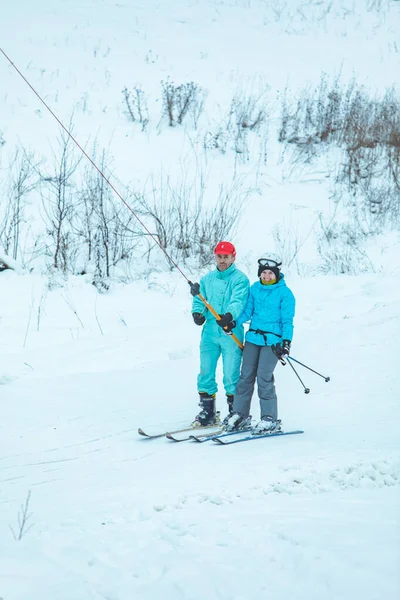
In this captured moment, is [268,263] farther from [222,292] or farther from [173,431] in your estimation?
[173,431]

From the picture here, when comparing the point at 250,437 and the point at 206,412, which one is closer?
the point at 250,437

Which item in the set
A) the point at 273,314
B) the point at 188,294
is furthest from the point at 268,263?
the point at 188,294

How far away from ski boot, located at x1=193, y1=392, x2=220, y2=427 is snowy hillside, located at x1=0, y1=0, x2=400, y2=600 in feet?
1.26

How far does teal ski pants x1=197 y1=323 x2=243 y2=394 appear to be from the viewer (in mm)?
5891

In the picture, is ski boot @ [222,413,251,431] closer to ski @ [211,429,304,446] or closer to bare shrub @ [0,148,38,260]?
ski @ [211,429,304,446]

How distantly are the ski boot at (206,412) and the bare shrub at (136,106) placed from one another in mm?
10490

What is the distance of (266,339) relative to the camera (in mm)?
5625

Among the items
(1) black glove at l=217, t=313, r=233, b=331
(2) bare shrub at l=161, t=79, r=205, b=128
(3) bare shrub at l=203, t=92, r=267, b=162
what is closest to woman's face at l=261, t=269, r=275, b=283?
(1) black glove at l=217, t=313, r=233, b=331

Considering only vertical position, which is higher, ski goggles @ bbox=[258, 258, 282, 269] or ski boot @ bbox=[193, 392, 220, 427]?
ski goggles @ bbox=[258, 258, 282, 269]

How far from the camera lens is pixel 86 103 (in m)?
15.4

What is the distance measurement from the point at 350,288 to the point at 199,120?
742cm

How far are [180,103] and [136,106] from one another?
117cm

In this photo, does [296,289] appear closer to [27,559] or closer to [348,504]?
[348,504]

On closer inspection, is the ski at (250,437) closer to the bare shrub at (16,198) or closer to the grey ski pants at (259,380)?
the grey ski pants at (259,380)
